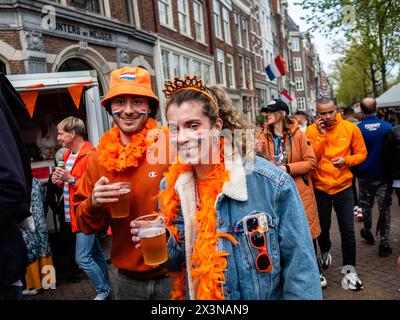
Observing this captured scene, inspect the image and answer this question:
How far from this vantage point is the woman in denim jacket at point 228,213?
1388 mm

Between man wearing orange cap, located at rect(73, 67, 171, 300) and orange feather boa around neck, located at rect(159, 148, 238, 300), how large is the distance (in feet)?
1.20

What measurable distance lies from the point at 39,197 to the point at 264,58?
93.2ft

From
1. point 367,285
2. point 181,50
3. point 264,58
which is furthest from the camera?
point 264,58

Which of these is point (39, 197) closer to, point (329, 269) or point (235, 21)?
point (329, 269)

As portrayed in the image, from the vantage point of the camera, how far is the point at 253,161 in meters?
1.49

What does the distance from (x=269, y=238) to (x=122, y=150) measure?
1.07 metres

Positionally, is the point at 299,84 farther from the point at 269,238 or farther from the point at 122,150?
the point at 269,238

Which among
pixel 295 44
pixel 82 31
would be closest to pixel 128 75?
pixel 82 31

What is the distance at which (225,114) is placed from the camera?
1.60 metres

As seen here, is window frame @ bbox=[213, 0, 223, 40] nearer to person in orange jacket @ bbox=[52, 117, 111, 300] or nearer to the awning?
the awning

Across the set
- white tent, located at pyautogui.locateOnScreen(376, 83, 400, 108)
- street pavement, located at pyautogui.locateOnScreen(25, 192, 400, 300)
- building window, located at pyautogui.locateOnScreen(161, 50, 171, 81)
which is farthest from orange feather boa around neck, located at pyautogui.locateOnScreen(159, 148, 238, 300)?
building window, located at pyautogui.locateOnScreen(161, 50, 171, 81)

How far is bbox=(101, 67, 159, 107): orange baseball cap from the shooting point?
2.07 metres
